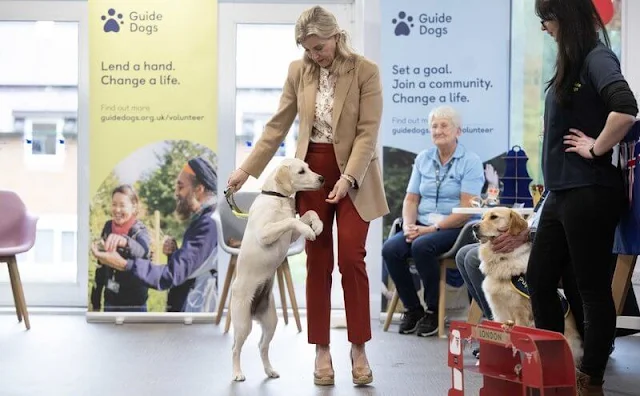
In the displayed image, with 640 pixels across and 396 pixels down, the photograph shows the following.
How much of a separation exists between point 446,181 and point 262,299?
6.97 ft

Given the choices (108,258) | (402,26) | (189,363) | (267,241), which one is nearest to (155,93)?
(108,258)

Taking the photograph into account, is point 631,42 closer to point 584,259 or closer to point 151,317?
point 584,259

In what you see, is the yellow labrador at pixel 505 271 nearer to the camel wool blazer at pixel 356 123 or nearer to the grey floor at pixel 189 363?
the grey floor at pixel 189 363

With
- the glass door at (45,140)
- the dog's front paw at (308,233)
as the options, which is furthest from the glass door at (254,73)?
the dog's front paw at (308,233)

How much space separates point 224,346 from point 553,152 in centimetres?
246

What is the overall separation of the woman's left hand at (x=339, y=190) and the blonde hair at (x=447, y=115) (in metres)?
2.25

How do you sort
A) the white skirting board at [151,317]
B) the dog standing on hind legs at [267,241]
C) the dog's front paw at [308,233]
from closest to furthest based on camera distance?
1. the dog's front paw at [308,233]
2. the dog standing on hind legs at [267,241]
3. the white skirting board at [151,317]

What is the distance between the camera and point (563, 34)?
2871 millimetres

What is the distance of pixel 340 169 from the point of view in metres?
3.53

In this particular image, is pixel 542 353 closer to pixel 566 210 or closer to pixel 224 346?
pixel 566 210

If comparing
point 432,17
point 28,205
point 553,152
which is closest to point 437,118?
point 432,17

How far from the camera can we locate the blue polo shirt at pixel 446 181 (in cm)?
546

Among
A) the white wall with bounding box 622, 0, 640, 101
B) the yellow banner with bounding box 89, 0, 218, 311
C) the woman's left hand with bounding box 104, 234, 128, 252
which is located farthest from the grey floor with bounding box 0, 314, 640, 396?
the white wall with bounding box 622, 0, 640, 101

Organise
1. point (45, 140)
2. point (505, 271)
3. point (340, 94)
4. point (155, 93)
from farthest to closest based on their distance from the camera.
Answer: point (45, 140) < point (155, 93) < point (505, 271) < point (340, 94)
